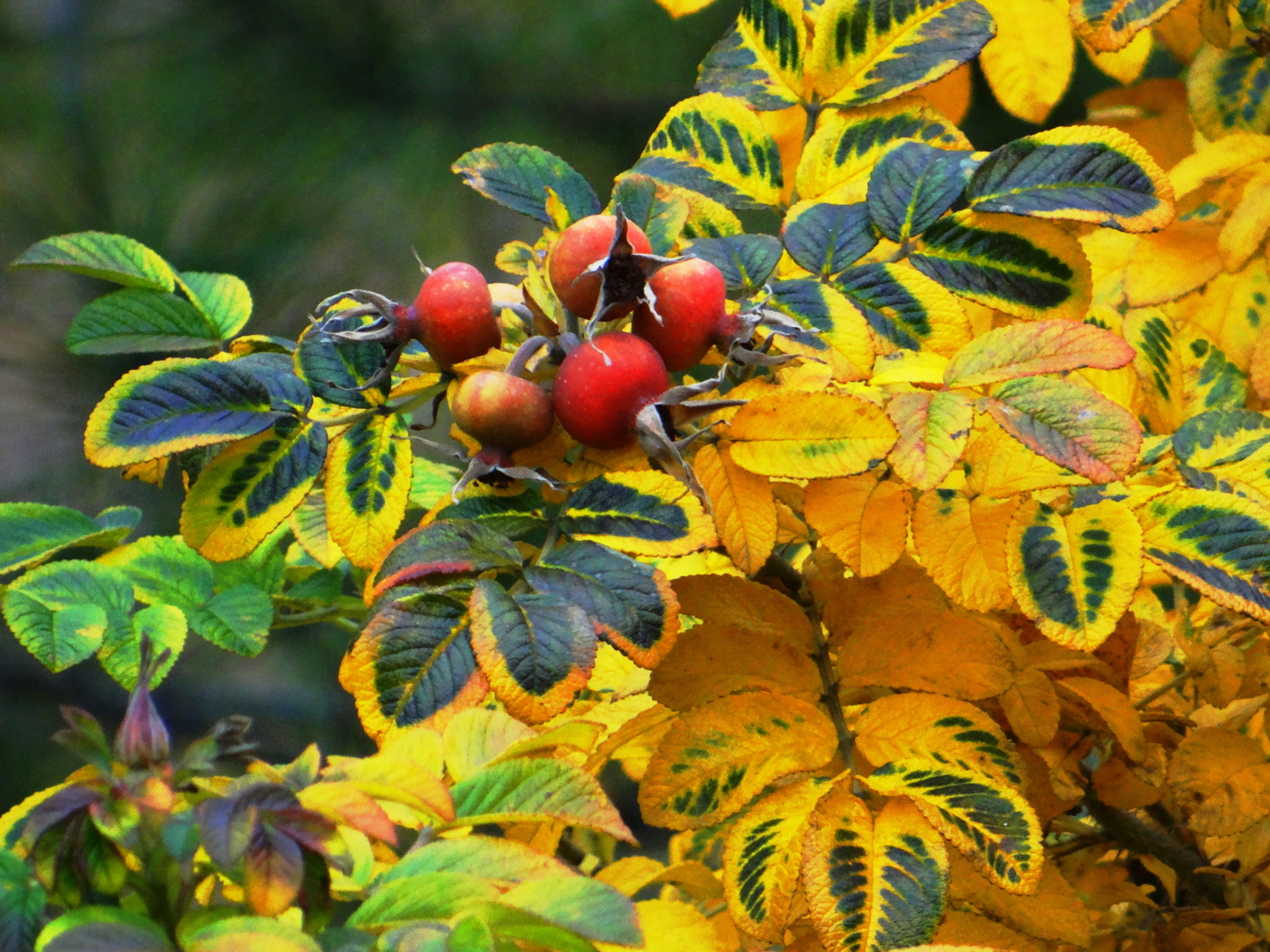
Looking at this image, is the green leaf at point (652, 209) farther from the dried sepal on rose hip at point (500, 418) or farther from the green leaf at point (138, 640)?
the green leaf at point (138, 640)

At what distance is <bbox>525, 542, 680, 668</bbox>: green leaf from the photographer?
0.40 m

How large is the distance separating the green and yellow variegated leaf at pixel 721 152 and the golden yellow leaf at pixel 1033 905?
0.33m

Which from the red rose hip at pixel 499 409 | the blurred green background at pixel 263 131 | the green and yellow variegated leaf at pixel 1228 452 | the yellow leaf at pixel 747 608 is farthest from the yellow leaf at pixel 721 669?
the blurred green background at pixel 263 131

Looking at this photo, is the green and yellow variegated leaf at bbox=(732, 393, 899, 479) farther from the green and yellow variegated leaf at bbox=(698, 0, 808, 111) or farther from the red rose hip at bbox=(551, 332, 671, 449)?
the green and yellow variegated leaf at bbox=(698, 0, 808, 111)

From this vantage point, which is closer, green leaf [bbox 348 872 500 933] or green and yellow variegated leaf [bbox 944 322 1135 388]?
green leaf [bbox 348 872 500 933]

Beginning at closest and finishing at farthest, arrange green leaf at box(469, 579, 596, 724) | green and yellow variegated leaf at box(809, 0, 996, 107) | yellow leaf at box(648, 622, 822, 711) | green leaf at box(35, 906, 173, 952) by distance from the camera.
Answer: green leaf at box(35, 906, 173, 952) → green leaf at box(469, 579, 596, 724) → yellow leaf at box(648, 622, 822, 711) → green and yellow variegated leaf at box(809, 0, 996, 107)

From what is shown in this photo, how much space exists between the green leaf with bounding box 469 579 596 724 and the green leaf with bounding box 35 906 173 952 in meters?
0.14

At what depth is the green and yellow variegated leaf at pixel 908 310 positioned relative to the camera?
1.71ft

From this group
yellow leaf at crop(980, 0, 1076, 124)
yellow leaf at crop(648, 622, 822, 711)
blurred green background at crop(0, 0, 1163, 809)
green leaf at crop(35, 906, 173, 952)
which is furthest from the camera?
blurred green background at crop(0, 0, 1163, 809)

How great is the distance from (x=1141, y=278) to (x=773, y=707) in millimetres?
390

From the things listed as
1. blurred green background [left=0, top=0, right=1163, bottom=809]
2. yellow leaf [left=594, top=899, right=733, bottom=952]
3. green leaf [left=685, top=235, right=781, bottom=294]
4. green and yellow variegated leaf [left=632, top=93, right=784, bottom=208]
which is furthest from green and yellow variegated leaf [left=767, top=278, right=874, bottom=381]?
blurred green background [left=0, top=0, right=1163, bottom=809]

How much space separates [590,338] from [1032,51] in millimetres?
452

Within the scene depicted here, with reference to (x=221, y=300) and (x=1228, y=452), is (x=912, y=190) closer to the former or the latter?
(x=1228, y=452)

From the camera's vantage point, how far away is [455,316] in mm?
462
